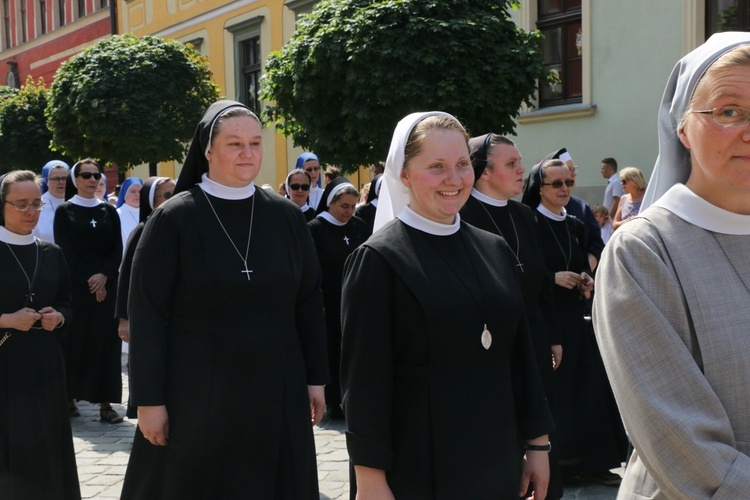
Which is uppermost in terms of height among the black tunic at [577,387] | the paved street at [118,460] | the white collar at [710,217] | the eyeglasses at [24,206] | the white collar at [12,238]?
the white collar at [710,217]

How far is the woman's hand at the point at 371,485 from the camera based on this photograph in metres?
3.03

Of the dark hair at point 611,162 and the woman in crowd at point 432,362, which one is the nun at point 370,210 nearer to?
the woman in crowd at point 432,362

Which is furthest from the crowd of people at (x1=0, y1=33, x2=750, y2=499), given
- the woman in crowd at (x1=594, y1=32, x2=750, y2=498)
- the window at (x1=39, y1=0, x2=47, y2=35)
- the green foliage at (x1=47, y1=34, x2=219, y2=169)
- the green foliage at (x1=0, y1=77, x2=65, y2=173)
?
the window at (x1=39, y1=0, x2=47, y2=35)

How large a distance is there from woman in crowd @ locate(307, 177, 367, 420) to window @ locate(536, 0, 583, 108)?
788cm

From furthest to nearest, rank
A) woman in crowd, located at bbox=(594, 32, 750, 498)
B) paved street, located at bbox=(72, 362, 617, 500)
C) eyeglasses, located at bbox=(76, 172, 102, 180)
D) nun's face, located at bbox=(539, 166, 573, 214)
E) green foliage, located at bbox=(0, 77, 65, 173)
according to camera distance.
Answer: green foliage, located at bbox=(0, 77, 65, 173), eyeglasses, located at bbox=(76, 172, 102, 180), nun's face, located at bbox=(539, 166, 573, 214), paved street, located at bbox=(72, 362, 617, 500), woman in crowd, located at bbox=(594, 32, 750, 498)

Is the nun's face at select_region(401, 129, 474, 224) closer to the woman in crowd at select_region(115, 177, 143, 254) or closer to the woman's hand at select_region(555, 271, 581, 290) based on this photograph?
the woman's hand at select_region(555, 271, 581, 290)

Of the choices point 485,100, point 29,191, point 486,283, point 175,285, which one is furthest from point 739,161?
point 485,100

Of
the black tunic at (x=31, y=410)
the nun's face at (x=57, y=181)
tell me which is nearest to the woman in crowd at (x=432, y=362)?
the black tunic at (x=31, y=410)

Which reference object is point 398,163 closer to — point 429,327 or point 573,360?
point 429,327

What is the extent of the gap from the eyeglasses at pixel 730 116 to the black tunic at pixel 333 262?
630cm

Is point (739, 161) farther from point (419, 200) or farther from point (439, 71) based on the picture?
point (439, 71)

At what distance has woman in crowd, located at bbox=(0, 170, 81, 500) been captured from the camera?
17.0 ft

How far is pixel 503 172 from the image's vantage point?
516 cm

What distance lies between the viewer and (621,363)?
2.23m
